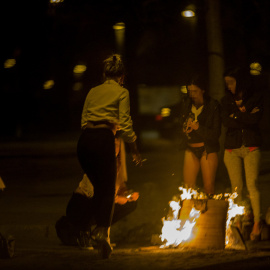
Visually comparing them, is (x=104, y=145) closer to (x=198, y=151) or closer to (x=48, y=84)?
(x=198, y=151)

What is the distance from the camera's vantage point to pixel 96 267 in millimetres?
6379

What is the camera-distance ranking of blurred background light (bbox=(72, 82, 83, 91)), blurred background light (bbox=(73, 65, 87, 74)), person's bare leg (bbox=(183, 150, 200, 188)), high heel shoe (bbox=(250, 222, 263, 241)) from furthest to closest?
blurred background light (bbox=(72, 82, 83, 91)) → blurred background light (bbox=(73, 65, 87, 74)) → person's bare leg (bbox=(183, 150, 200, 188)) → high heel shoe (bbox=(250, 222, 263, 241))

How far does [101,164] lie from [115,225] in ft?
7.88

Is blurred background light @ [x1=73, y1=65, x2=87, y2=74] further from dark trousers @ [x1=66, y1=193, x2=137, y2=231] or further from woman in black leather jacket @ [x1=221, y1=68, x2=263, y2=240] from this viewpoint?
dark trousers @ [x1=66, y1=193, x2=137, y2=231]

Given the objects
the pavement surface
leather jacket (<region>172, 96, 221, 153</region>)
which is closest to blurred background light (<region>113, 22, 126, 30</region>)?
the pavement surface

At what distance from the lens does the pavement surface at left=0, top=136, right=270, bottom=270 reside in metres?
6.61

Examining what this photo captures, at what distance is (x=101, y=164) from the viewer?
22.4 ft

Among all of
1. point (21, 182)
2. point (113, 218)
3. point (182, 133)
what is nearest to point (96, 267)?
point (113, 218)

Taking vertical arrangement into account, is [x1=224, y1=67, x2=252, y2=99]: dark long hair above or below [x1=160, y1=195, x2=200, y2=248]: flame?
above

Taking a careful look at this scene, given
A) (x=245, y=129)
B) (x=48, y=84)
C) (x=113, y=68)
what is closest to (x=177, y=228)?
→ (x=245, y=129)

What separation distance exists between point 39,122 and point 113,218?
38.6 m

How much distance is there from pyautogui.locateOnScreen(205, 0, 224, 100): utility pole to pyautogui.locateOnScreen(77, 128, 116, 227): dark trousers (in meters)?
5.15

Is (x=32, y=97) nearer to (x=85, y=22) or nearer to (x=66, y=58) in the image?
(x=66, y=58)

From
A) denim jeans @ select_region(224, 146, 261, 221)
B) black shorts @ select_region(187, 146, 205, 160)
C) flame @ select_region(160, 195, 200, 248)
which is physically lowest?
flame @ select_region(160, 195, 200, 248)
